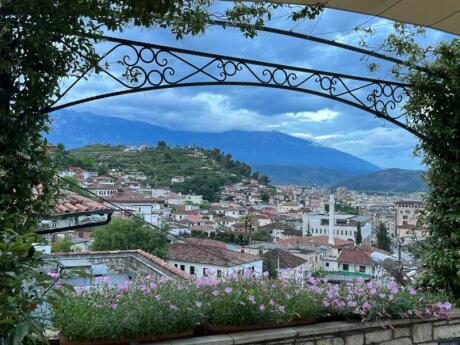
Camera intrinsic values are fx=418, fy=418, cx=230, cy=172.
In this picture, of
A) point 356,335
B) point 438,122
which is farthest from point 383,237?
point 356,335

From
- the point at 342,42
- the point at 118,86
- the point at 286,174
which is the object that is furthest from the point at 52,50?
the point at 286,174

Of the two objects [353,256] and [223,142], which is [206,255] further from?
[223,142]

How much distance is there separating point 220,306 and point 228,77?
1.39 meters

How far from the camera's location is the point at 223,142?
8820 mm

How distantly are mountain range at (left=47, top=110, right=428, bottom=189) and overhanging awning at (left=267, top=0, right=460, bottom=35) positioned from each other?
1720 mm

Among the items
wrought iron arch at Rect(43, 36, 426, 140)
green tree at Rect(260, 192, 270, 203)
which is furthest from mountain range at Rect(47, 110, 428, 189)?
green tree at Rect(260, 192, 270, 203)

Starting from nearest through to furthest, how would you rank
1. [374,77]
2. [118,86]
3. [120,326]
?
[120,326], [118,86], [374,77]

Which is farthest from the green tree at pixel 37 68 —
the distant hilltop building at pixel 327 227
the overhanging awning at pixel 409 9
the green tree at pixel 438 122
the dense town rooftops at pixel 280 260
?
the distant hilltop building at pixel 327 227

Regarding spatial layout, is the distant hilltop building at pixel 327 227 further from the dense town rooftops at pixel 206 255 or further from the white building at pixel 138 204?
the white building at pixel 138 204

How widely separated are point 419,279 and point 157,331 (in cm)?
228

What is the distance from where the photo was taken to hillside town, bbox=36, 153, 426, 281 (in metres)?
3.10

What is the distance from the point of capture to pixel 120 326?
194cm

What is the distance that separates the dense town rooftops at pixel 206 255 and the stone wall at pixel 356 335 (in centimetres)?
143

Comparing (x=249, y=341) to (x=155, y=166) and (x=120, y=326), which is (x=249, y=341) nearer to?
(x=120, y=326)
